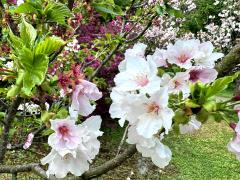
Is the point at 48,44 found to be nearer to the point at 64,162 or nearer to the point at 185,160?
the point at 64,162

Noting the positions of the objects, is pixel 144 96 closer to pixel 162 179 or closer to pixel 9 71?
pixel 9 71

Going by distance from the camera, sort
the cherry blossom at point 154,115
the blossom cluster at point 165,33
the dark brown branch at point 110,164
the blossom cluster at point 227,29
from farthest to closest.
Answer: the blossom cluster at point 227,29 < the blossom cluster at point 165,33 < the dark brown branch at point 110,164 < the cherry blossom at point 154,115

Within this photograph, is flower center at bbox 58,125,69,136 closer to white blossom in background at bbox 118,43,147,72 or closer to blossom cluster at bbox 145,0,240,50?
white blossom in background at bbox 118,43,147,72

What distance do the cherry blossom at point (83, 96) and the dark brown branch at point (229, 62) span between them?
31cm

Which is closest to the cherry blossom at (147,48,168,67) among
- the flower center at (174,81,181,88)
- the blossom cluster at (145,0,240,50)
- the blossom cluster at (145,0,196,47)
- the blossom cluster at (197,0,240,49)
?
the flower center at (174,81,181,88)

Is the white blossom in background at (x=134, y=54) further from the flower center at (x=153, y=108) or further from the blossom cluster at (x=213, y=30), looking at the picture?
the blossom cluster at (x=213, y=30)

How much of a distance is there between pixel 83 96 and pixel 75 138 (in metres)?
0.11

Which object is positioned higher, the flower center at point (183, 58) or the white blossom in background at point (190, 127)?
the flower center at point (183, 58)

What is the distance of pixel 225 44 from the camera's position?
13828mm

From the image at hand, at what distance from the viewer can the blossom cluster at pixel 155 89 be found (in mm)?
913

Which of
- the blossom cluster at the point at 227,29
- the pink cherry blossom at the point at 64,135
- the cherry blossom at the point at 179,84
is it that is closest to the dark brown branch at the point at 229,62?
the cherry blossom at the point at 179,84

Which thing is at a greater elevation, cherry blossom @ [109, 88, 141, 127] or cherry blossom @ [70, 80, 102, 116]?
cherry blossom @ [109, 88, 141, 127]

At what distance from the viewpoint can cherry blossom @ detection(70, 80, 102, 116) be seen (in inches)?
41.1

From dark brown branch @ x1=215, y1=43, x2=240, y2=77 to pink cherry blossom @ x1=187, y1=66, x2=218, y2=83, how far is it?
3.8 inches
